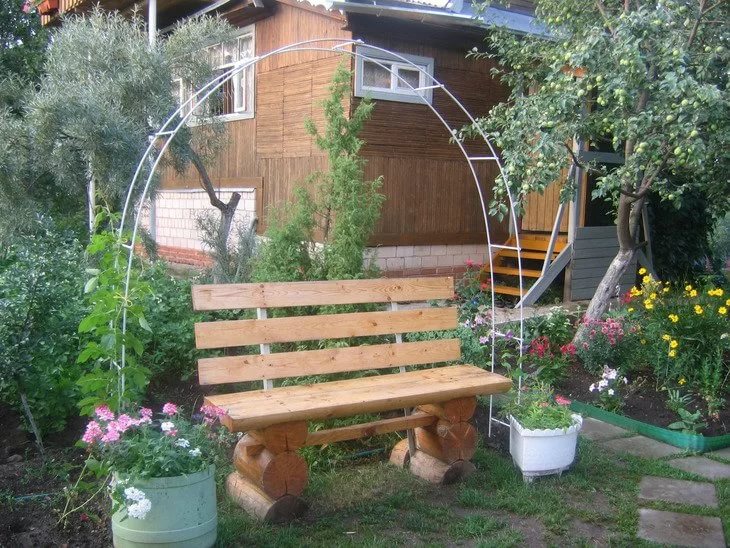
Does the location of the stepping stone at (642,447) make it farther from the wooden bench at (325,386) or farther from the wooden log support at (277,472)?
the wooden log support at (277,472)

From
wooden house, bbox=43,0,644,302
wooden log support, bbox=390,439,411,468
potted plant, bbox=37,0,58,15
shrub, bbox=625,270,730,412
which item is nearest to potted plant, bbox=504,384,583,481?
wooden log support, bbox=390,439,411,468

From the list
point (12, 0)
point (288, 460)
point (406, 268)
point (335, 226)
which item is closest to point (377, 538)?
point (288, 460)

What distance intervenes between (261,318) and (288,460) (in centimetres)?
84

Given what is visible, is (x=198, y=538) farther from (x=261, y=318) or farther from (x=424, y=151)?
(x=424, y=151)

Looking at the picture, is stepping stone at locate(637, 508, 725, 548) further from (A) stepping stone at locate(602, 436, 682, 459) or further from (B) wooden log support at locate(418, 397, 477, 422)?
(B) wooden log support at locate(418, 397, 477, 422)

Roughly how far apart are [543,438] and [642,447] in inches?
43.5

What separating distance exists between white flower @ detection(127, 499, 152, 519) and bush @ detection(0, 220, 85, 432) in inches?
56.5

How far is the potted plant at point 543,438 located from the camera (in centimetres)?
431

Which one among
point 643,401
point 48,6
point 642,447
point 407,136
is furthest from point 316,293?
point 48,6

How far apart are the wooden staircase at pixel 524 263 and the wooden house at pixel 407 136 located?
2cm

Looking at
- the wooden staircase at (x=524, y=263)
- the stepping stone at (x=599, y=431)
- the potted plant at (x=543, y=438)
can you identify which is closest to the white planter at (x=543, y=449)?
the potted plant at (x=543, y=438)

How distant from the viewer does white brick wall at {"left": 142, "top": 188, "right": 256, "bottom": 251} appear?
11.2 meters

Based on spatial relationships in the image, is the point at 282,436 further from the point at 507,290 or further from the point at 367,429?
the point at 507,290

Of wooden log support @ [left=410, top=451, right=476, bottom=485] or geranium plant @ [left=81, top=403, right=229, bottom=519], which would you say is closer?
geranium plant @ [left=81, top=403, right=229, bottom=519]
